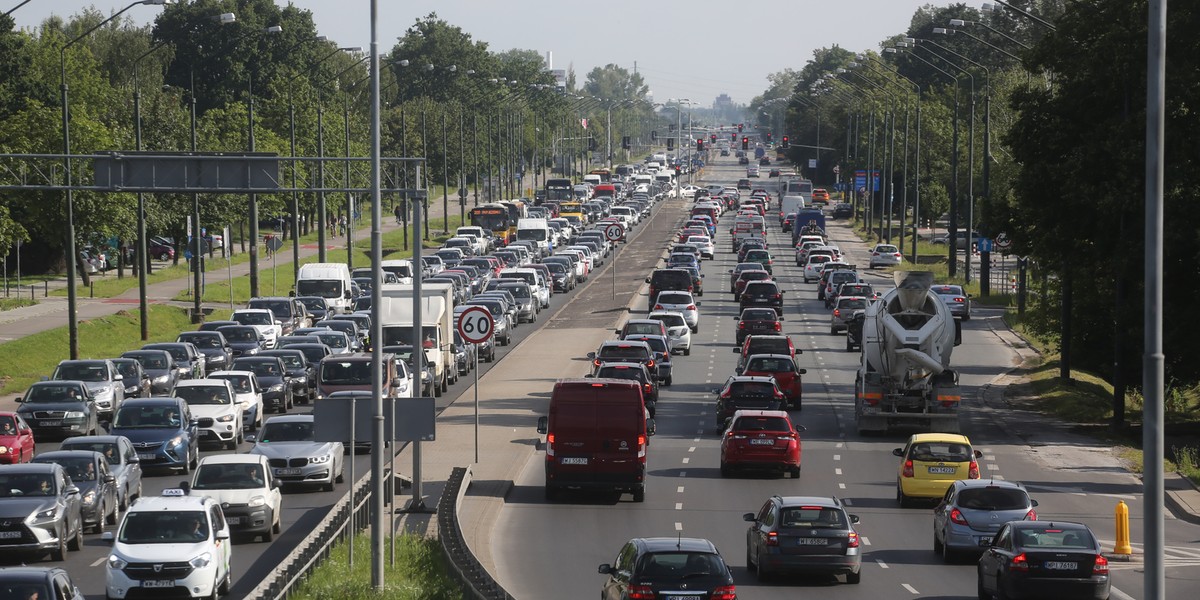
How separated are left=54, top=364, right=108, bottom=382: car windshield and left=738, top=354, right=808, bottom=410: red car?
16.2 meters

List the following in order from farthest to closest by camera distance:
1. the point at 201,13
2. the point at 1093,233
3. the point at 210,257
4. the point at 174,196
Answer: the point at 201,13 < the point at 210,257 < the point at 174,196 < the point at 1093,233

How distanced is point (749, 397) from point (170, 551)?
2082cm

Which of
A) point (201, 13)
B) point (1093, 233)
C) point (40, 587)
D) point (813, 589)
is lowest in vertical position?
point (813, 589)

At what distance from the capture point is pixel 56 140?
232 ft

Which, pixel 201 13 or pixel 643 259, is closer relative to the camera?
pixel 643 259

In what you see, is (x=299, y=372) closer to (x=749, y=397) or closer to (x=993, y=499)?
(x=749, y=397)

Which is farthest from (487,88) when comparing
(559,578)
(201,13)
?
(559,578)

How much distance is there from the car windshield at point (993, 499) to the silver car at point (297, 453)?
12472mm

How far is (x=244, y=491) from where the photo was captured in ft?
91.9

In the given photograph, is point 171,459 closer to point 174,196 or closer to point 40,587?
point 40,587

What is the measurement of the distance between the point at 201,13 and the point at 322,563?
131 metres

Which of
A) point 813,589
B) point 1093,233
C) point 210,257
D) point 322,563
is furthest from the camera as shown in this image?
point 210,257

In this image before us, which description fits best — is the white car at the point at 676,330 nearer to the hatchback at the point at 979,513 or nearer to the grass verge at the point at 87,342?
the grass verge at the point at 87,342

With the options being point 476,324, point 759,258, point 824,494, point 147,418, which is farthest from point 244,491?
point 759,258
